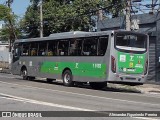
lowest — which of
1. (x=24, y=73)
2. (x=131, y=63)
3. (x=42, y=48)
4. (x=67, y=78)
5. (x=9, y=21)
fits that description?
(x=67, y=78)

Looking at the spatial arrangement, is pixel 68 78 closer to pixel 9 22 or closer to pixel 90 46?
pixel 90 46

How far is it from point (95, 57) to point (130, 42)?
1991 mm

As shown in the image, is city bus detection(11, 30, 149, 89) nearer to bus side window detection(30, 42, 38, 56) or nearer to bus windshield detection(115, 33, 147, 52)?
bus windshield detection(115, 33, 147, 52)

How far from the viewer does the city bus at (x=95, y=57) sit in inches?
834

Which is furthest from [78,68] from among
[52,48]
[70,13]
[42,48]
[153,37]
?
[70,13]

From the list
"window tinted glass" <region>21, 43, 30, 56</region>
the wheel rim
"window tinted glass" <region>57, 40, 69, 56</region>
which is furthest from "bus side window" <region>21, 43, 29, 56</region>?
the wheel rim

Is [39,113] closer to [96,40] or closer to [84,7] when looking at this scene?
[96,40]

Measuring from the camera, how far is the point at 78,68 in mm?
23625

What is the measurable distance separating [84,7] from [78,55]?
72.7 ft

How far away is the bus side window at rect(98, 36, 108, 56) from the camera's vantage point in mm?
21328

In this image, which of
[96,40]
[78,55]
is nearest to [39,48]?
[78,55]

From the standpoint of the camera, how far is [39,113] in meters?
12.1

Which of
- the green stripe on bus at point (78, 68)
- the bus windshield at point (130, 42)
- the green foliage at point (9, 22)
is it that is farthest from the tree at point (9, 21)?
the bus windshield at point (130, 42)

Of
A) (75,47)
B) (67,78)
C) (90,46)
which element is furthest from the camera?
(67,78)
